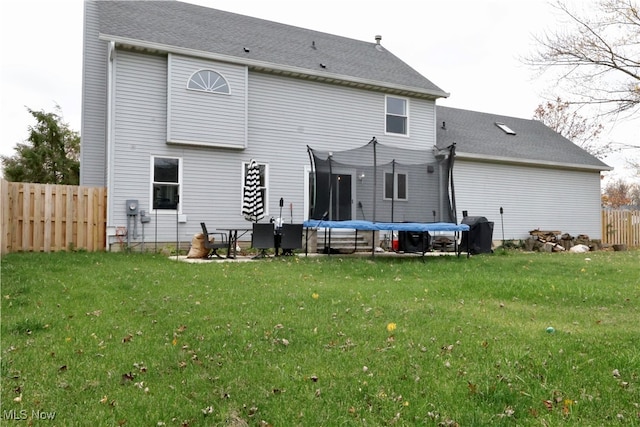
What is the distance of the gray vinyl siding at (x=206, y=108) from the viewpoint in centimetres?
1240

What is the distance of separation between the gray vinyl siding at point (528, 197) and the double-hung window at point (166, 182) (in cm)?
982

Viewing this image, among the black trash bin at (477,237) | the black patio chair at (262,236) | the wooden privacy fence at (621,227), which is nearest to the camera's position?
the black patio chair at (262,236)

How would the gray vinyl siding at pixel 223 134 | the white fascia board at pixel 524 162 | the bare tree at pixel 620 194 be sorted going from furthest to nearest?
the bare tree at pixel 620 194 → the white fascia board at pixel 524 162 → the gray vinyl siding at pixel 223 134

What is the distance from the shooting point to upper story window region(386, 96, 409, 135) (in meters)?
16.0

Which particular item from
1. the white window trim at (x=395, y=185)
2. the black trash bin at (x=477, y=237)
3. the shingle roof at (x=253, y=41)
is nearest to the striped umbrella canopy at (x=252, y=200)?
the white window trim at (x=395, y=185)

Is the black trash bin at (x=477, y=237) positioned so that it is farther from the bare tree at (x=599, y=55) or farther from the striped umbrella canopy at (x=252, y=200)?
the bare tree at (x=599, y=55)

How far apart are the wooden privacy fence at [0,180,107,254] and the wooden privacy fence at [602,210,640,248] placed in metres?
19.8

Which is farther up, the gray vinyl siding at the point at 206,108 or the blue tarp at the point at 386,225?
the gray vinyl siding at the point at 206,108

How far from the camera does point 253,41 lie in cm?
1468

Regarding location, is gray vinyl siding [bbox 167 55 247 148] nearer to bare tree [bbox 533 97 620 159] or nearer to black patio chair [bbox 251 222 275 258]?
black patio chair [bbox 251 222 275 258]

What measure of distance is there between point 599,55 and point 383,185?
11.3m

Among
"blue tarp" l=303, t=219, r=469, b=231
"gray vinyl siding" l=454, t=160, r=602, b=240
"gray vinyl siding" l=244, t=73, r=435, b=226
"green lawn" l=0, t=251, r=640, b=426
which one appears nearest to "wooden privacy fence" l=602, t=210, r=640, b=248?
"gray vinyl siding" l=454, t=160, r=602, b=240

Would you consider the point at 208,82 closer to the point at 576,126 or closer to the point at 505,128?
the point at 505,128

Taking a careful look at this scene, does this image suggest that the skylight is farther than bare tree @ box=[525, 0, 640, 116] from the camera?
Yes
